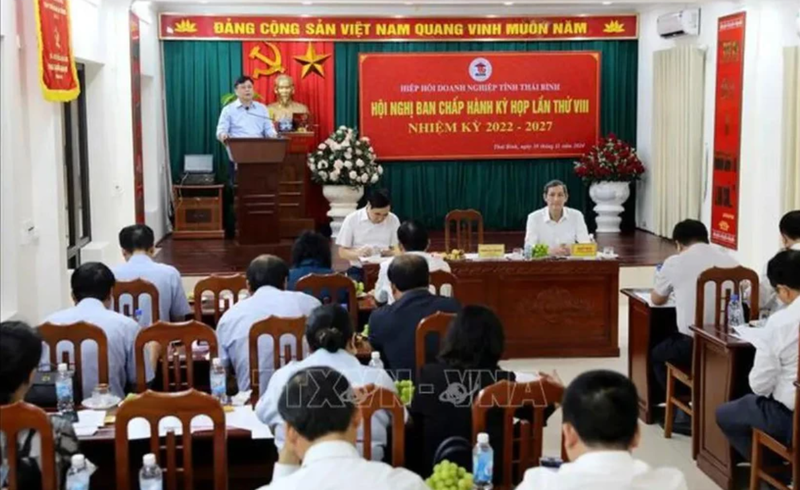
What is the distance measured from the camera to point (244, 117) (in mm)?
10328

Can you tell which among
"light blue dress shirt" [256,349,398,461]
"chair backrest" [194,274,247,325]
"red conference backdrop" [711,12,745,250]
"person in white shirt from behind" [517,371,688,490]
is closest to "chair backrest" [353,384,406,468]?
"light blue dress shirt" [256,349,398,461]

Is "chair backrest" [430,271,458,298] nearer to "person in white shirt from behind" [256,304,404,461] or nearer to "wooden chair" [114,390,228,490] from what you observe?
"person in white shirt from behind" [256,304,404,461]

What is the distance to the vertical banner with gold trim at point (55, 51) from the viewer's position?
19.9 feet

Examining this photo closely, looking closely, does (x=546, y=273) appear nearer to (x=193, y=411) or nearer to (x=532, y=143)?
(x=193, y=411)

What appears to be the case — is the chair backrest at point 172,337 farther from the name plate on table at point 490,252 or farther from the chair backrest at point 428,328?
the name plate on table at point 490,252

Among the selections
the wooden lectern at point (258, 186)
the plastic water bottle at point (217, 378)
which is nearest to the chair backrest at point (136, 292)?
the plastic water bottle at point (217, 378)

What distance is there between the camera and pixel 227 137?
9.80m

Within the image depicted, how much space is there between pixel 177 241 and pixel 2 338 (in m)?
8.28

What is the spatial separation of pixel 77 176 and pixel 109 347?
4.71 meters

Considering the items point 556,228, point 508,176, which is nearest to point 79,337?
point 556,228

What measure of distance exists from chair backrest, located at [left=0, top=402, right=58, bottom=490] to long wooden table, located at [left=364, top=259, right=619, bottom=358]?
4399 mm

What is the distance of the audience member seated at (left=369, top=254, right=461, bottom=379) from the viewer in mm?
4340

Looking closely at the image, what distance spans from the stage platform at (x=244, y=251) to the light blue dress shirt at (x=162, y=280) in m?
3.53

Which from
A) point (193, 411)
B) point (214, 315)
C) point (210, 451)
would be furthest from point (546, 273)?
point (193, 411)
